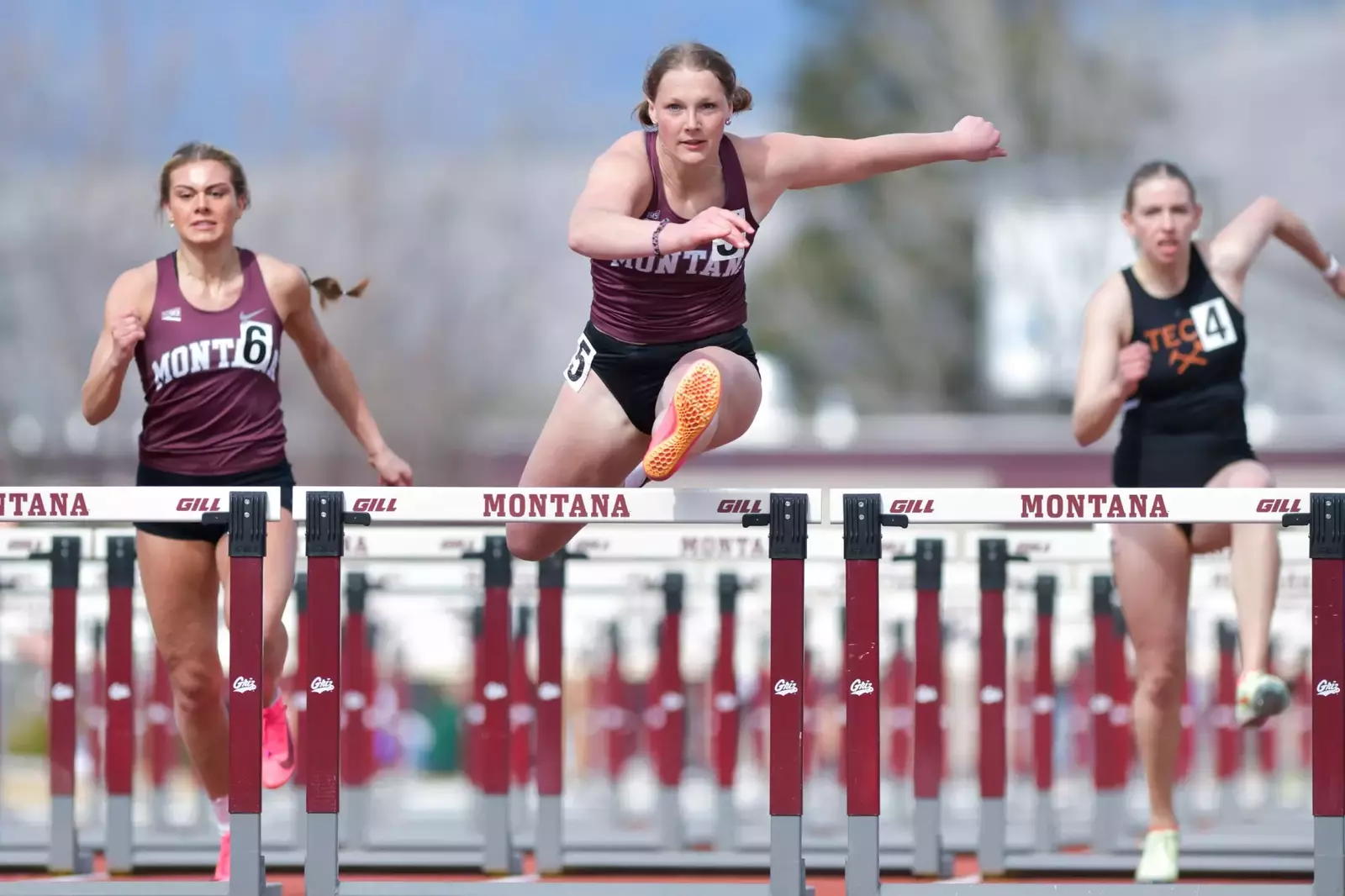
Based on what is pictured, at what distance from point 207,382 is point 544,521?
4.12 ft

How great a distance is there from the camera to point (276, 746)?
6.26 metres

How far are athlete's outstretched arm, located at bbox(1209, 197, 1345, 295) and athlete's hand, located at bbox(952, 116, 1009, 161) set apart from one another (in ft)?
4.37

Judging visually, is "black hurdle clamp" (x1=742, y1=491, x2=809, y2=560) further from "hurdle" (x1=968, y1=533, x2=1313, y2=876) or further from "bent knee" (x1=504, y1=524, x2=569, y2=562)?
"hurdle" (x1=968, y1=533, x2=1313, y2=876)

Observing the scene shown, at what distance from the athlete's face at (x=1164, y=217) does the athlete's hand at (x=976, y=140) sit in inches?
38.9

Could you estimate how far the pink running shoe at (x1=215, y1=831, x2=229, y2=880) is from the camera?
20.7ft

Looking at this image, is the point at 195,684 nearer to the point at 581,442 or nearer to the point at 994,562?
the point at 581,442

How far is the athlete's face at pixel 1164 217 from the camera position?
21.3 ft

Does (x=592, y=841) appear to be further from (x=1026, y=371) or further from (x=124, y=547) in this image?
(x=1026, y=371)

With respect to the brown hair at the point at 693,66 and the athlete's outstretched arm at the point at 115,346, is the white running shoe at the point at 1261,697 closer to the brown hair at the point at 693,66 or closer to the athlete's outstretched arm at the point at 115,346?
the brown hair at the point at 693,66

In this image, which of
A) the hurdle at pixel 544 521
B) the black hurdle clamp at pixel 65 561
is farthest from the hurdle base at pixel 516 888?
the black hurdle clamp at pixel 65 561

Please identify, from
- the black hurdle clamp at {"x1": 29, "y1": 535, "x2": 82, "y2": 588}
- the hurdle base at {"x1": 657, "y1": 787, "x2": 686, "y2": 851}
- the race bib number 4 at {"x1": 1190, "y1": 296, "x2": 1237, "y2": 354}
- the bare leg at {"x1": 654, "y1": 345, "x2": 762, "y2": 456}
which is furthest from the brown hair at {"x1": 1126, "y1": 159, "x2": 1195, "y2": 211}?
the black hurdle clamp at {"x1": 29, "y1": 535, "x2": 82, "y2": 588}

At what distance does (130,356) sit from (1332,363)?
35.4 meters

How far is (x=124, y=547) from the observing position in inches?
299

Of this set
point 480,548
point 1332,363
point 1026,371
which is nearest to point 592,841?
point 480,548
